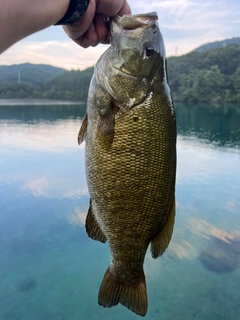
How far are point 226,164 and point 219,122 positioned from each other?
68.7 feet

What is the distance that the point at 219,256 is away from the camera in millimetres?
11484

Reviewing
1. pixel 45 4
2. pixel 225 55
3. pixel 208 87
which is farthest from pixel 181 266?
pixel 225 55

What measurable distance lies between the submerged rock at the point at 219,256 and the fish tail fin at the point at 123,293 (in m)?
9.85

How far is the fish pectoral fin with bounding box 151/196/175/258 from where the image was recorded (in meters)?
1.71

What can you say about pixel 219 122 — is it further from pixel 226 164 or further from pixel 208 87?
pixel 208 87

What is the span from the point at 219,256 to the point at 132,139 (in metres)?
11.3

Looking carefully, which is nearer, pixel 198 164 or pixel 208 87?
pixel 198 164

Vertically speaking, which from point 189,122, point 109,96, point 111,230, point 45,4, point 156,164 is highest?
point 45,4

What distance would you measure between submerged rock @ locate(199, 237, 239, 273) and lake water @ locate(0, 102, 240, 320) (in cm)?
4

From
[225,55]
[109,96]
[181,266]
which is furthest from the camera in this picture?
[225,55]

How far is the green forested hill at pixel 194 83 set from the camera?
6594 centimetres

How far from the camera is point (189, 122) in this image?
42.9 m

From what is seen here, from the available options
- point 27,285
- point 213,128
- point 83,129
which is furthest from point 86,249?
point 213,128

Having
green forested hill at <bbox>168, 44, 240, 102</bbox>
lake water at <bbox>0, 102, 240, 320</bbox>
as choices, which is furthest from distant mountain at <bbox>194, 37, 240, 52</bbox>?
lake water at <bbox>0, 102, 240, 320</bbox>
